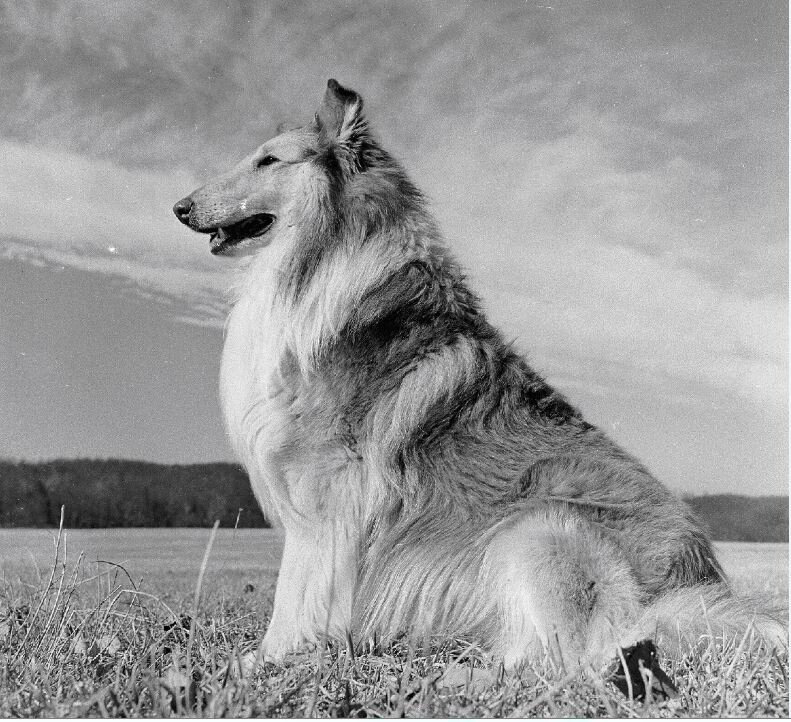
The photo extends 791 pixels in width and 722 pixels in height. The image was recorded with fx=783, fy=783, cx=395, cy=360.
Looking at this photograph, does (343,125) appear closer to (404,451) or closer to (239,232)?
(239,232)

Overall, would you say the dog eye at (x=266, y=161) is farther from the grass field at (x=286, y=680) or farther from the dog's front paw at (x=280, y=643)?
the dog's front paw at (x=280, y=643)

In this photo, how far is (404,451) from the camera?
3260 millimetres

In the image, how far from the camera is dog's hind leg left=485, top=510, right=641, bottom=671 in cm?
274

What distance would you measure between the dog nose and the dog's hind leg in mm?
2051

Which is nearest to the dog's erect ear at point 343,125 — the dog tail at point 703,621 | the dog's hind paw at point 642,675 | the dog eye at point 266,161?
the dog eye at point 266,161

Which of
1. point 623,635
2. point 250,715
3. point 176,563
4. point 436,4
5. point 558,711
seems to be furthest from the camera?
point 176,563

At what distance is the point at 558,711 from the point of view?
2023 millimetres

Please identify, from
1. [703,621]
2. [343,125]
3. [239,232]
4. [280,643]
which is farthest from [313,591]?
[343,125]

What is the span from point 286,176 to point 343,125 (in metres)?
0.37

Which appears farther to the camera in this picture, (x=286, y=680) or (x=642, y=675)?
(x=286, y=680)

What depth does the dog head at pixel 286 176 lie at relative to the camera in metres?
3.69

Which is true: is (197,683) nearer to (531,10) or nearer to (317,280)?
(317,280)

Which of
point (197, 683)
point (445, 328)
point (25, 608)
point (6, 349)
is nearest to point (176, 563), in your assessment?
point (6, 349)

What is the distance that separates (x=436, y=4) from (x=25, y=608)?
3514 millimetres
